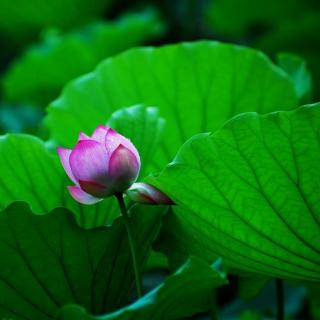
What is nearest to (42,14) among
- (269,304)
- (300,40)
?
(300,40)

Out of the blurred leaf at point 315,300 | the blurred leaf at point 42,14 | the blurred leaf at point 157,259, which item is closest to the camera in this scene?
the blurred leaf at point 157,259

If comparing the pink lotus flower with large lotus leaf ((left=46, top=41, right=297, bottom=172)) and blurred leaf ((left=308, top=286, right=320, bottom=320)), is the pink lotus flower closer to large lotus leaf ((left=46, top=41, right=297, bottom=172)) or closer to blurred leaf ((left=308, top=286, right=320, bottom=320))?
large lotus leaf ((left=46, top=41, right=297, bottom=172))

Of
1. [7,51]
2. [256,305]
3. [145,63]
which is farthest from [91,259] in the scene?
[7,51]

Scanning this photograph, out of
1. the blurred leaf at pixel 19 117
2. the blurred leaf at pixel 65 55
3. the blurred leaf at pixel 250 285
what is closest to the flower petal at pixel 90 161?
the blurred leaf at pixel 250 285

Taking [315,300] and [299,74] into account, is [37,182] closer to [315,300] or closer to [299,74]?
[299,74]

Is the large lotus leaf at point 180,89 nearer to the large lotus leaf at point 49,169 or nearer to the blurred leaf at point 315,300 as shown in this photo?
the large lotus leaf at point 49,169

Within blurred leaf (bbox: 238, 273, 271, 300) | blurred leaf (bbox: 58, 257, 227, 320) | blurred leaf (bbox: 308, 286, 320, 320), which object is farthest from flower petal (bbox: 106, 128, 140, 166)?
blurred leaf (bbox: 308, 286, 320, 320)
